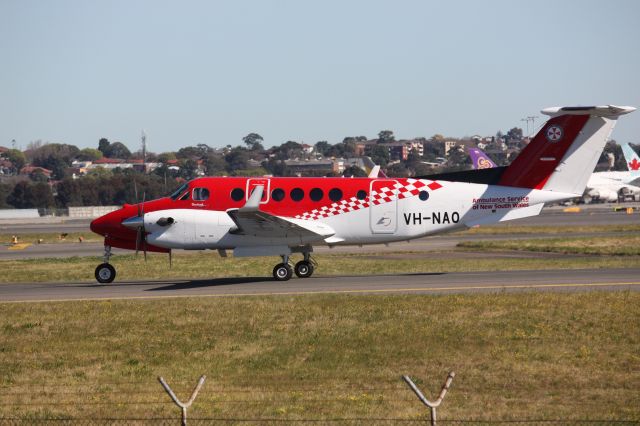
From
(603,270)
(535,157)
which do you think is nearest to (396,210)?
(535,157)

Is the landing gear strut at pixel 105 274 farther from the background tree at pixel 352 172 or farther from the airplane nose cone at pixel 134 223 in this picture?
the background tree at pixel 352 172

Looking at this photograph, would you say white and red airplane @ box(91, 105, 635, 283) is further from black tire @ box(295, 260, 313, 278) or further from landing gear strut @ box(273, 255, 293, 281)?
black tire @ box(295, 260, 313, 278)

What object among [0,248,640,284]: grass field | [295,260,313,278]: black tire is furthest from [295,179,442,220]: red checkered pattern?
[0,248,640,284]: grass field

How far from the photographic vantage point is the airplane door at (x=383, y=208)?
31.0m

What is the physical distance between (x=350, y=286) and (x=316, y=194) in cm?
400

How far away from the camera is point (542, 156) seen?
30.3 meters

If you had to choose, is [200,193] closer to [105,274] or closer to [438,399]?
[105,274]

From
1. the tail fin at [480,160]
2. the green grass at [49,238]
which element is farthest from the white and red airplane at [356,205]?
the tail fin at [480,160]

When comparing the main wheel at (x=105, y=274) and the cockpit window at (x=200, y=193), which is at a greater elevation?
the cockpit window at (x=200, y=193)

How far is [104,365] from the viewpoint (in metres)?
18.7

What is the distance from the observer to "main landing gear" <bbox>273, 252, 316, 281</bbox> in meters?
31.0

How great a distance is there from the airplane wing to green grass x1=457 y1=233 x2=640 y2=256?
17399mm

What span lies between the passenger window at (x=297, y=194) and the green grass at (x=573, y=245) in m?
17.5

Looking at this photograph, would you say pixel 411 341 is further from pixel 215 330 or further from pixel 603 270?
pixel 603 270
